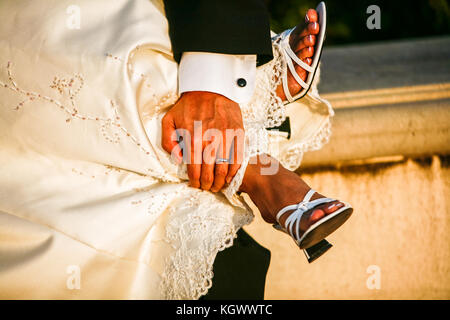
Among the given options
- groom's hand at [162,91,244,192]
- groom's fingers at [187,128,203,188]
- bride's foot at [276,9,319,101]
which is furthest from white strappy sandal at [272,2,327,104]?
groom's fingers at [187,128,203,188]

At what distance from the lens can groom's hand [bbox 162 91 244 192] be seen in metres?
0.82

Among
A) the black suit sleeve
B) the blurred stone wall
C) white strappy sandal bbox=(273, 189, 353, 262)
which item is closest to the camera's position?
white strappy sandal bbox=(273, 189, 353, 262)

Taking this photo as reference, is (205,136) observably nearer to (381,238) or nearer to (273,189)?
(273,189)

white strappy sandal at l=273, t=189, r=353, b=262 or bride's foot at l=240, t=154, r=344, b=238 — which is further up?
bride's foot at l=240, t=154, r=344, b=238

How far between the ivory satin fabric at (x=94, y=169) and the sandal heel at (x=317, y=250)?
0.56ft

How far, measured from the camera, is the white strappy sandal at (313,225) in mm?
732

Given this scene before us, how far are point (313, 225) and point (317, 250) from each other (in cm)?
13

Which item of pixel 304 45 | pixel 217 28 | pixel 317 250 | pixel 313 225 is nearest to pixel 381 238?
pixel 317 250

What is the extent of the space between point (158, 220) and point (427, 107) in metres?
0.89

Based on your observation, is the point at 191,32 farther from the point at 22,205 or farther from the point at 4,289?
the point at 4,289

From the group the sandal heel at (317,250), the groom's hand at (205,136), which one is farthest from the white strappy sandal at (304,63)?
the sandal heel at (317,250)

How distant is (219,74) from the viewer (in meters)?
0.87

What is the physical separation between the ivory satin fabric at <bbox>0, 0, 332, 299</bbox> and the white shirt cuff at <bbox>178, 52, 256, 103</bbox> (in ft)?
0.17

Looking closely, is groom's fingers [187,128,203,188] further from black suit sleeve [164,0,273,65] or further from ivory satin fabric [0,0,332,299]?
black suit sleeve [164,0,273,65]
